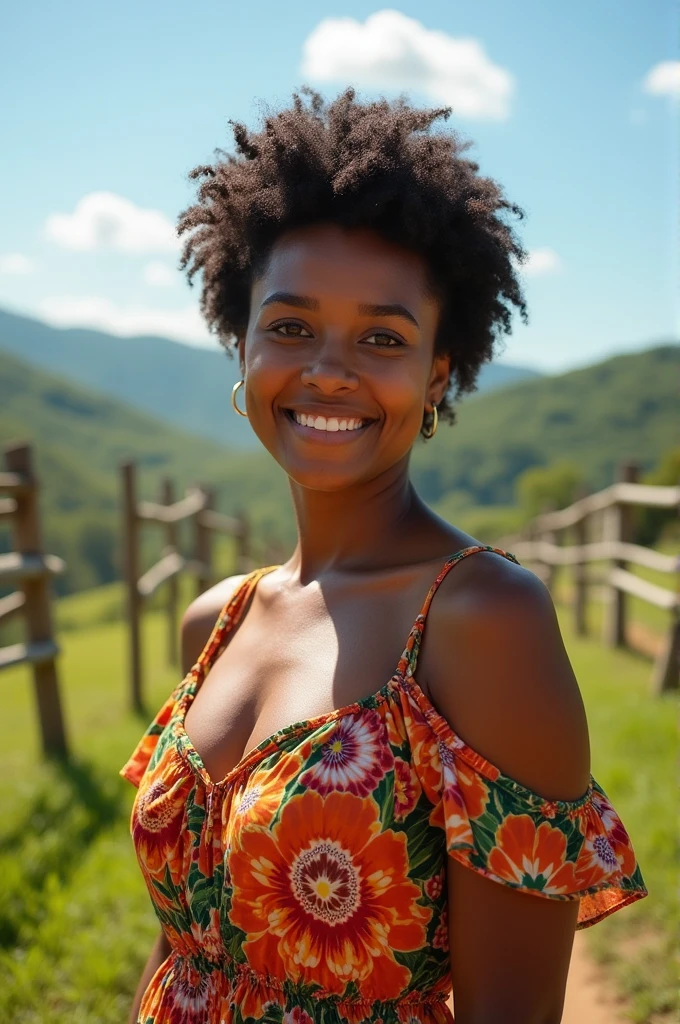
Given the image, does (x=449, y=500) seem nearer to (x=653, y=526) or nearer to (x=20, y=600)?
(x=653, y=526)

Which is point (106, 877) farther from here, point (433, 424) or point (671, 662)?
point (671, 662)

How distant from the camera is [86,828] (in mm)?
4340

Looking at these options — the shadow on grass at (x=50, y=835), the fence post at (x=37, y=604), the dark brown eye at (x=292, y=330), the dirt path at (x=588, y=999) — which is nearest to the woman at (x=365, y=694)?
the dark brown eye at (x=292, y=330)

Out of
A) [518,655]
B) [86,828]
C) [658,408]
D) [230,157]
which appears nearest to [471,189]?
[230,157]

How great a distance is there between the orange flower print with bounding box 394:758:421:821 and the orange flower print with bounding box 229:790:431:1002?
0.03 meters

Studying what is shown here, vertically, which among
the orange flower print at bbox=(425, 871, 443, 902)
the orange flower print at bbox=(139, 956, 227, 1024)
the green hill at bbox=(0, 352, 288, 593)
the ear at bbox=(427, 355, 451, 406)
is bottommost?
the green hill at bbox=(0, 352, 288, 593)

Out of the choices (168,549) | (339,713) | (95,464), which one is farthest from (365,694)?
(95,464)

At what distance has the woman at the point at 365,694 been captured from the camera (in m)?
1.24

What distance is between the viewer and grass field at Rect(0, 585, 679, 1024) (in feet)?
9.88

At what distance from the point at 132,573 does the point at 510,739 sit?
23.1ft

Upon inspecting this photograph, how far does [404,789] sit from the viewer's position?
129cm

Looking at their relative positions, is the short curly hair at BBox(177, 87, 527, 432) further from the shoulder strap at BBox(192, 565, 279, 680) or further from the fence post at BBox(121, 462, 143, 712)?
the fence post at BBox(121, 462, 143, 712)

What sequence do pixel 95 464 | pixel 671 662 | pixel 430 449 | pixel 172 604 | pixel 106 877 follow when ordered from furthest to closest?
pixel 95 464, pixel 430 449, pixel 172 604, pixel 671 662, pixel 106 877

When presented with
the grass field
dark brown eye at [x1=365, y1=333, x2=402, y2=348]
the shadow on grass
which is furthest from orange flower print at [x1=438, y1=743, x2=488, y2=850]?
the shadow on grass
